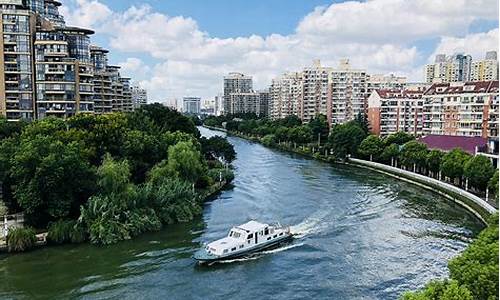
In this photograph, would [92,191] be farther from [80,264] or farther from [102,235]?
[80,264]

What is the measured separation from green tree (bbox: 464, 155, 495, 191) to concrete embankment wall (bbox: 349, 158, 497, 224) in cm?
101

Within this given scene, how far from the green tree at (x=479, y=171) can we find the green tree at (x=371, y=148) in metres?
15.0

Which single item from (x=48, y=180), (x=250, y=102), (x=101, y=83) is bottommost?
(x=48, y=180)

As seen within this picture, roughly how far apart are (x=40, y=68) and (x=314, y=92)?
5425 cm

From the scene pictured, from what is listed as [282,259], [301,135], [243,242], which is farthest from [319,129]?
[282,259]

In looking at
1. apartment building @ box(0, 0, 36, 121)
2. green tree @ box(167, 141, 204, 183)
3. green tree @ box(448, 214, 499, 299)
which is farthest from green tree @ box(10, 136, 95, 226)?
green tree @ box(448, 214, 499, 299)

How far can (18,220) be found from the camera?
67.9 feet

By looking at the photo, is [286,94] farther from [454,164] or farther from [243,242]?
[243,242]

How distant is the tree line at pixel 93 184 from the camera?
19781mm

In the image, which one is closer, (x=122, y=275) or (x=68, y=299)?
(x=68, y=299)

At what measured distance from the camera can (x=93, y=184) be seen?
2142cm

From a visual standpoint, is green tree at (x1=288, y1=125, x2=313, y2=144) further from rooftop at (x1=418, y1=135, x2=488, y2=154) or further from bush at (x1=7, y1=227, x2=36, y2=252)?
bush at (x1=7, y1=227, x2=36, y2=252)

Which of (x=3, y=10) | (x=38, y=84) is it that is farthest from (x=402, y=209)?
(x=3, y=10)

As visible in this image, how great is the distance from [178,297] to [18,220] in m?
10.0
